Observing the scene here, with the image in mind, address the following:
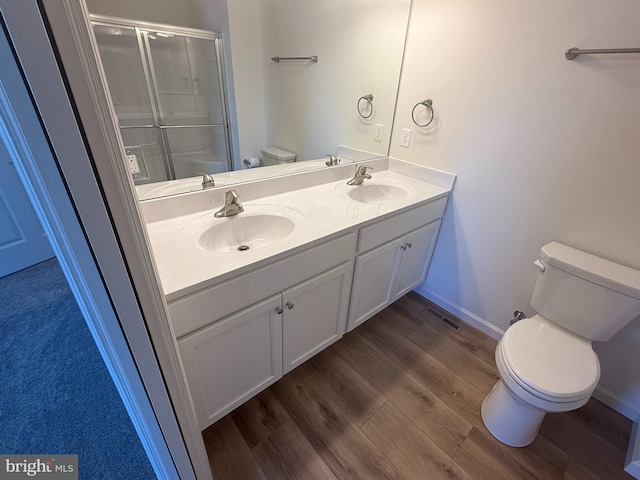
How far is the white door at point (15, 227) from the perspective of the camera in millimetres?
1943

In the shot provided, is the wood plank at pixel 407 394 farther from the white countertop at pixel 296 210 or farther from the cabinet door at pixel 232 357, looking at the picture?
the white countertop at pixel 296 210

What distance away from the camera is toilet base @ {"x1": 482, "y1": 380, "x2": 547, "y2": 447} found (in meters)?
1.20

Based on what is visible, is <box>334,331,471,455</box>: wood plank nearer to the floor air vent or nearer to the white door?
the floor air vent

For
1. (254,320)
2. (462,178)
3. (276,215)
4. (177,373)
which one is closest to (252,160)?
(276,215)

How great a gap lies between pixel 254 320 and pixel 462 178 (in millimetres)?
1434

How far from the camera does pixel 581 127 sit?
1.24 m

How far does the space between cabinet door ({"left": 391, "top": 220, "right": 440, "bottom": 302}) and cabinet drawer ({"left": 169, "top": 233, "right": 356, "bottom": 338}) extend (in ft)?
1.82

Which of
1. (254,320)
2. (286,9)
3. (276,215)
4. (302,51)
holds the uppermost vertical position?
(286,9)

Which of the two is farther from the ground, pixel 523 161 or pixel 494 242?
pixel 523 161

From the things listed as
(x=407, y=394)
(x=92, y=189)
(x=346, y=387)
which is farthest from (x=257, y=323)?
(x=407, y=394)

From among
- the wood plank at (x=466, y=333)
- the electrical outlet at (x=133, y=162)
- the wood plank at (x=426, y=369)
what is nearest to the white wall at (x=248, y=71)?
the electrical outlet at (x=133, y=162)

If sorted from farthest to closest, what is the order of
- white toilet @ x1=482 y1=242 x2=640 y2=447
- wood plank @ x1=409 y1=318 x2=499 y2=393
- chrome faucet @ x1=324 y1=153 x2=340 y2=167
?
chrome faucet @ x1=324 y1=153 x2=340 y2=167 < wood plank @ x1=409 y1=318 x2=499 y2=393 < white toilet @ x1=482 y1=242 x2=640 y2=447

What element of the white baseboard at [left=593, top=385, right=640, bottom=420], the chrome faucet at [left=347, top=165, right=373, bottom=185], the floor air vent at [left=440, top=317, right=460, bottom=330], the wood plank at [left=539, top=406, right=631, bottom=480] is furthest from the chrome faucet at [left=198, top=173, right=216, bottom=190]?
the white baseboard at [left=593, top=385, right=640, bottom=420]

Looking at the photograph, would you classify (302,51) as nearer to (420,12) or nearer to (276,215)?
(420,12)
